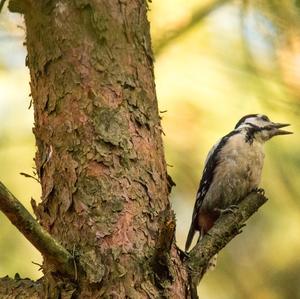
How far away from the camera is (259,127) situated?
3521 mm

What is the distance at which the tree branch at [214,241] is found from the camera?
1.84m

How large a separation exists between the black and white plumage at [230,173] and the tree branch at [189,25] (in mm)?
868

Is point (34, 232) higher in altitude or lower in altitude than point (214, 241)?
lower

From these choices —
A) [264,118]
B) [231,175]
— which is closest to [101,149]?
[264,118]

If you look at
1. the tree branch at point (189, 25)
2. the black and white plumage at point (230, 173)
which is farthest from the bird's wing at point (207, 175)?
the tree branch at point (189, 25)

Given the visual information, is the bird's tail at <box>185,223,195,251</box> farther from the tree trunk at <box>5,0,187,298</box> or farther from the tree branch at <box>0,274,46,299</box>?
the tree branch at <box>0,274,46,299</box>

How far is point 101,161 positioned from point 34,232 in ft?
1.23

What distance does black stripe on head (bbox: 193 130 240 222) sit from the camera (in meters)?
3.53

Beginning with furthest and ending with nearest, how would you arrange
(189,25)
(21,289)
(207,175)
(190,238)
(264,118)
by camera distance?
(207,175) → (190,238) → (264,118) → (189,25) → (21,289)

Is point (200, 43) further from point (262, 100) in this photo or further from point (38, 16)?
point (38, 16)

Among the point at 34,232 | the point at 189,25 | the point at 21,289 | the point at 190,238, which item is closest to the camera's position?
the point at 34,232

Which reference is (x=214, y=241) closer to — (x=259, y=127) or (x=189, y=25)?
(x=189, y=25)

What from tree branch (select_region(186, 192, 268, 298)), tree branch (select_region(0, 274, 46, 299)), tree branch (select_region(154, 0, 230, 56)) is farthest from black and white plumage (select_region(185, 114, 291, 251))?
tree branch (select_region(0, 274, 46, 299))

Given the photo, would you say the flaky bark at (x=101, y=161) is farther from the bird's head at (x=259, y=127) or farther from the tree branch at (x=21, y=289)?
the bird's head at (x=259, y=127)
